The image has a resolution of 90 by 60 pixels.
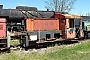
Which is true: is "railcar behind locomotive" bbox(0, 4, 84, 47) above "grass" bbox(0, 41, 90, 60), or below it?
above

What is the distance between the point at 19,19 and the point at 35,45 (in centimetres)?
630

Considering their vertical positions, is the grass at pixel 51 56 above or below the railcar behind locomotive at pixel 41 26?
Result: below

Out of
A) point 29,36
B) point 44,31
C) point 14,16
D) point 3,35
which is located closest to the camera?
point 3,35

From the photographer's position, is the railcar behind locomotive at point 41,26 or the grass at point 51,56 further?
the railcar behind locomotive at point 41,26

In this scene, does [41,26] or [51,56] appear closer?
[51,56]

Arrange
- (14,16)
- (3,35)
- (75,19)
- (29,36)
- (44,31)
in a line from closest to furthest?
(3,35) → (29,36) → (44,31) → (75,19) → (14,16)

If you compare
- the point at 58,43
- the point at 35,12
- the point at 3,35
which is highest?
the point at 35,12

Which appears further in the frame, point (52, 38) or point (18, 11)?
point (18, 11)

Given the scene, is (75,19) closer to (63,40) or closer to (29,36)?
(63,40)

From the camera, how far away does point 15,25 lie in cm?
2103

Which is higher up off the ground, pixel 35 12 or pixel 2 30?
Result: pixel 35 12

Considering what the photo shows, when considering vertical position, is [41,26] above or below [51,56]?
above

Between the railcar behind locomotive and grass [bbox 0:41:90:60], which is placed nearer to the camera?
grass [bbox 0:41:90:60]

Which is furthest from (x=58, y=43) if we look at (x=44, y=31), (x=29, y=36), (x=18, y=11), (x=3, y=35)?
(x=18, y=11)
